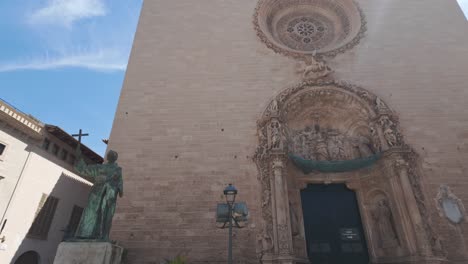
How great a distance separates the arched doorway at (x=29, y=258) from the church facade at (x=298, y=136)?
528 cm

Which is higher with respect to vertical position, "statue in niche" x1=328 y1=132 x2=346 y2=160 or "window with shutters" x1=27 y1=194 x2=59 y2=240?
"statue in niche" x1=328 y1=132 x2=346 y2=160

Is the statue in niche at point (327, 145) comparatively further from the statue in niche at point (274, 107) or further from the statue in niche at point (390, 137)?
the statue in niche at point (274, 107)

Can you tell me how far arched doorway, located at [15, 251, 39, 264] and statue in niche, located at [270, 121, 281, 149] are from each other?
923 centimetres

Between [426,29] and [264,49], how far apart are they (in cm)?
614

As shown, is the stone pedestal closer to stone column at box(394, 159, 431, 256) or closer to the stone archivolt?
stone column at box(394, 159, 431, 256)

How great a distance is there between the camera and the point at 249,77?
376 inches

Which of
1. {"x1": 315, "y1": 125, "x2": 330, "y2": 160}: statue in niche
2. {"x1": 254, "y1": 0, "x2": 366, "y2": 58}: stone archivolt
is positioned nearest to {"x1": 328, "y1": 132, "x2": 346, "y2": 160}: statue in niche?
{"x1": 315, "y1": 125, "x2": 330, "y2": 160}: statue in niche

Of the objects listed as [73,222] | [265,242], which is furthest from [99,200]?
[73,222]

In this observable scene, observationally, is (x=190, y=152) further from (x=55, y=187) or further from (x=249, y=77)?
(x=55, y=187)

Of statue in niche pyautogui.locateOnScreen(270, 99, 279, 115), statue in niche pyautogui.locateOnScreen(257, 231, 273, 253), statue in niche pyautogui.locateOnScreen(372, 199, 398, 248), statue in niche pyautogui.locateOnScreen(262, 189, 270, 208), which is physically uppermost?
statue in niche pyautogui.locateOnScreen(270, 99, 279, 115)

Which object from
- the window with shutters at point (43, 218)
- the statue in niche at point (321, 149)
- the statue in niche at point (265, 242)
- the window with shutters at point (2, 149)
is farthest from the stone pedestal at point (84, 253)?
the window with shutters at point (2, 149)

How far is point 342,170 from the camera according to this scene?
8266mm

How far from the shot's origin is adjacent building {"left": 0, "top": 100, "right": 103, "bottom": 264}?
364 inches

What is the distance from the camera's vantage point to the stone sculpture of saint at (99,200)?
4922mm
